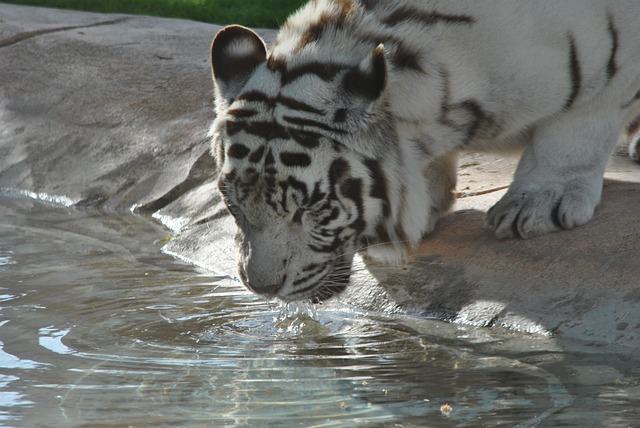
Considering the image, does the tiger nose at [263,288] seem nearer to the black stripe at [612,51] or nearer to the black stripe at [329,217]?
the black stripe at [329,217]

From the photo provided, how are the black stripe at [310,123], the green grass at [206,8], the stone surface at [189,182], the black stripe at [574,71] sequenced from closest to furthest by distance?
1. the black stripe at [310,123]
2. the stone surface at [189,182]
3. the black stripe at [574,71]
4. the green grass at [206,8]

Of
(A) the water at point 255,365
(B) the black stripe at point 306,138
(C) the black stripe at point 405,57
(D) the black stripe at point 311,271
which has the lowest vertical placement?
(A) the water at point 255,365

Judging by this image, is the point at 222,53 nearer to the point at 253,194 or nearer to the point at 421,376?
the point at 253,194

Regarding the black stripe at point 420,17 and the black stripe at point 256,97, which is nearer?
the black stripe at point 256,97

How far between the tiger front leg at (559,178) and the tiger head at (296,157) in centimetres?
56

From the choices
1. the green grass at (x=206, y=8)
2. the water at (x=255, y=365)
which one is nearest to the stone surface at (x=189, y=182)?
the water at (x=255, y=365)

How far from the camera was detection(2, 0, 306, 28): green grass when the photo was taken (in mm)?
9125

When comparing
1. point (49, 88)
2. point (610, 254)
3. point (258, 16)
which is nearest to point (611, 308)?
point (610, 254)

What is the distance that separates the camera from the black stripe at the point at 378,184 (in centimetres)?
388

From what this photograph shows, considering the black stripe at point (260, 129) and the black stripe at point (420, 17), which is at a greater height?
the black stripe at point (420, 17)

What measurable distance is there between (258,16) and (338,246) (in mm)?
5434

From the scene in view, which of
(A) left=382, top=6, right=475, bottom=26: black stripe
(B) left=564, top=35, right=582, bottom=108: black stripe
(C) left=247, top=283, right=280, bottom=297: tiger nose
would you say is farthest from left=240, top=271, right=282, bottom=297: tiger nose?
(B) left=564, top=35, right=582, bottom=108: black stripe

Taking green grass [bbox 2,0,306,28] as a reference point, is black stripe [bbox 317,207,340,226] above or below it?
below

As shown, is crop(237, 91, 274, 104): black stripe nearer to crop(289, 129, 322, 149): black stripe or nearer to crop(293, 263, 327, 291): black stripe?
crop(289, 129, 322, 149): black stripe
